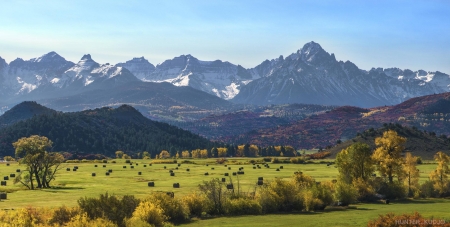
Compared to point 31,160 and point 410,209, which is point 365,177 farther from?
point 31,160

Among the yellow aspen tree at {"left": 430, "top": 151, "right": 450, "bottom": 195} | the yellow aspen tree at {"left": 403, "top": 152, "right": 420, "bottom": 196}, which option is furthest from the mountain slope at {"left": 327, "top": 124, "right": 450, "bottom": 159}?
the yellow aspen tree at {"left": 403, "top": 152, "right": 420, "bottom": 196}

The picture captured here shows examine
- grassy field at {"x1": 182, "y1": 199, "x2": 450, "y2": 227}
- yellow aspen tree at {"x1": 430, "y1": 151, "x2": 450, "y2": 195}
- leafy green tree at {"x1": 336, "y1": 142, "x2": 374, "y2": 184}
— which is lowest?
grassy field at {"x1": 182, "y1": 199, "x2": 450, "y2": 227}

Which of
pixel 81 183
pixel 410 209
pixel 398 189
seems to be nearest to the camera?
pixel 410 209

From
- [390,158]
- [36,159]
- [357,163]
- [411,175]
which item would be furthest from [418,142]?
[36,159]

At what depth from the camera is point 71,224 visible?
39.9 metres

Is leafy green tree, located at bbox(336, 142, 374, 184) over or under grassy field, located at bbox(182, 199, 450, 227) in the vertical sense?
over

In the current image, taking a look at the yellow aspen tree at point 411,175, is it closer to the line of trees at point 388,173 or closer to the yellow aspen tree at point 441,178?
the line of trees at point 388,173

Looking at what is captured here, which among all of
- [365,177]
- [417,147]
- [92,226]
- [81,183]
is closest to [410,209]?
[365,177]

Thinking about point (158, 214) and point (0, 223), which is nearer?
point (0, 223)

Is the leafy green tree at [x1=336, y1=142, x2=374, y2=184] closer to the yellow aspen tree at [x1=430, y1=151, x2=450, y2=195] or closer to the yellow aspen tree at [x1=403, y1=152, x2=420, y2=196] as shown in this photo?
the yellow aspen tree at [x1=403, y1=152, x2=420, y2=196]

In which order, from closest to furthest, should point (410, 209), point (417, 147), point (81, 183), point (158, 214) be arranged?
point (158, 214) < point (410, 209) < point (81, 183) < point (417, 147)

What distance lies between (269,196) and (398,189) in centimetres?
2364

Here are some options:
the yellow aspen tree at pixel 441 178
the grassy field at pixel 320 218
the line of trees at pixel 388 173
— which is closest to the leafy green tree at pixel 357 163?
the line of trees at pixel 388 173

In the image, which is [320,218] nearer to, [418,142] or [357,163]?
[357,163]
